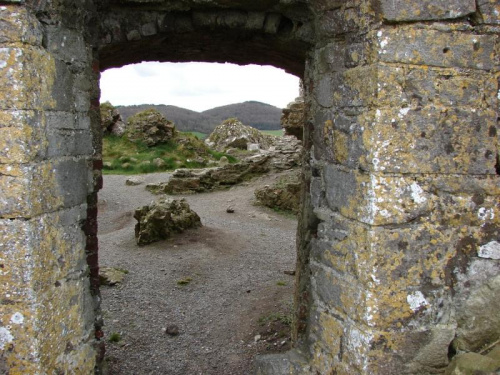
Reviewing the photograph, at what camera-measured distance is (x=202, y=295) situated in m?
6.26

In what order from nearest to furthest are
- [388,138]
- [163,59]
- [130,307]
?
1. [388,138]
2. [163,59]
3. [130,307]

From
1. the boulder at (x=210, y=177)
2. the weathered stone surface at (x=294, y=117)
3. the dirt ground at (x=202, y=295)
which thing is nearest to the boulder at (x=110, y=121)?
the boulder at (x=210, y=177)

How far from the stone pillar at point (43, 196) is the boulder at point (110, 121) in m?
15.0

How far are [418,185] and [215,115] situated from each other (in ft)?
127

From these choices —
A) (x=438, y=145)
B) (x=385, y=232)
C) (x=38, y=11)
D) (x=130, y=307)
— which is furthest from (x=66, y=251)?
(x=130, y=307)

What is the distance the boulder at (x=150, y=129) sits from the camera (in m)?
17.0

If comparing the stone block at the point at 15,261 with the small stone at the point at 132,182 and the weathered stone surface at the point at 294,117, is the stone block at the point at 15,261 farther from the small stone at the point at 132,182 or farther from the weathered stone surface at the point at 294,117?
the small stone at the point at 132,182

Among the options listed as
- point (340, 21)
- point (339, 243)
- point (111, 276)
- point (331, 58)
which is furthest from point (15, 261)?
point (111, 276)

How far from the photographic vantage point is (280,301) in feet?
19.2

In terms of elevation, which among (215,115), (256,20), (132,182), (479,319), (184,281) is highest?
(215,115)

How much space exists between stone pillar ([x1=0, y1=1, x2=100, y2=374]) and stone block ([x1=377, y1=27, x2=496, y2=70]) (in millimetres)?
1925

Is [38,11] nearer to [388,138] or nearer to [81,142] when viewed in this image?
[81,142]

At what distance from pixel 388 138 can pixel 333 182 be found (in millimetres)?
539

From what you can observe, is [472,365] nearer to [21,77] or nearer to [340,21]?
[340,21]
